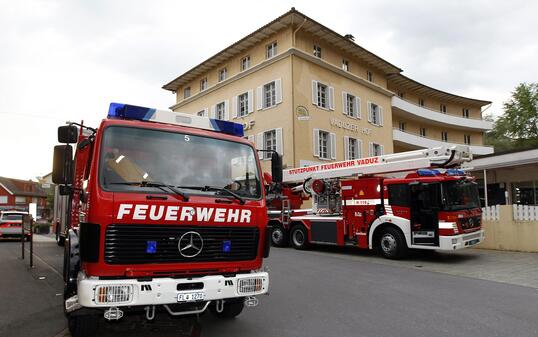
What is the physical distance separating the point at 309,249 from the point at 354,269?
4.90 m


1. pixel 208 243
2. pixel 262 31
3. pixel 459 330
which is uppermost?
pixel 262 31

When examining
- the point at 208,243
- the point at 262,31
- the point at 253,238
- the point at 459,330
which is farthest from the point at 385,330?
the point at 262,31

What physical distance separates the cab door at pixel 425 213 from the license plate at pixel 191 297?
28.3 feet

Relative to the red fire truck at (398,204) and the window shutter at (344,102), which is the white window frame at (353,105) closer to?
the window shutter at (344,102)

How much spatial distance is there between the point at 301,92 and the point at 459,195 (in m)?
14.6

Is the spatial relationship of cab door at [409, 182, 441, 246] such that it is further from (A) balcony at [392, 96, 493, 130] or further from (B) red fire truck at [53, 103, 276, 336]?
(A) balcony at [392, 96, 493, 130]

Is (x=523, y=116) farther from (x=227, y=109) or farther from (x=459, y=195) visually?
(x=459, y=195)

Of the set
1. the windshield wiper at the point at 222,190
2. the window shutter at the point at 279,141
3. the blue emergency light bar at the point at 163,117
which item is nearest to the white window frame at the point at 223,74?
the window shutter at the point at 279,141

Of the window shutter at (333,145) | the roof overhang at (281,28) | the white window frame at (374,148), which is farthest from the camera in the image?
the white window frame at (374,148)

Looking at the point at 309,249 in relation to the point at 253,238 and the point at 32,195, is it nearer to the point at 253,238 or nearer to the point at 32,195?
the point at 253,238

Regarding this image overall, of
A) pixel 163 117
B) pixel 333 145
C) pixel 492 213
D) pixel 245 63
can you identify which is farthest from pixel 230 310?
pixel 245 63

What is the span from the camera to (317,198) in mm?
15266

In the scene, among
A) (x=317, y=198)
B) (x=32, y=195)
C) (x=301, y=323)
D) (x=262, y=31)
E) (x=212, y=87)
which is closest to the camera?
(x=301, y=323)

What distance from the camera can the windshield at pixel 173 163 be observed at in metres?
4.73
